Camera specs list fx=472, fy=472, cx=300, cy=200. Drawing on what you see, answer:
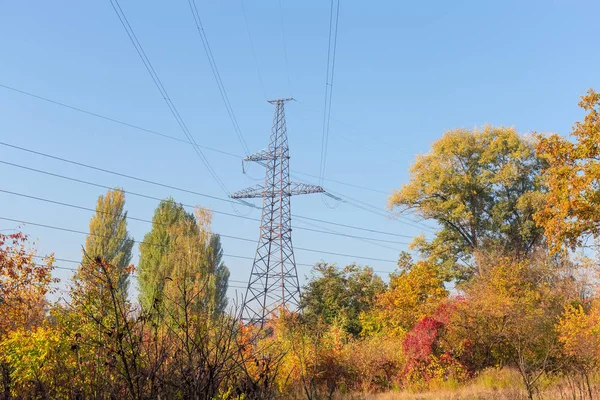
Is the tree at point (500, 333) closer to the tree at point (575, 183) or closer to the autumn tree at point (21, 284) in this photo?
the tree at point (575, 183)

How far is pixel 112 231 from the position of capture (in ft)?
107

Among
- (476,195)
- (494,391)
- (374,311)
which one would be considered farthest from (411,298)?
(476,195)

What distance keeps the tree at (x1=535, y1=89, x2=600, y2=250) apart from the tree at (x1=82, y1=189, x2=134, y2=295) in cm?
2662

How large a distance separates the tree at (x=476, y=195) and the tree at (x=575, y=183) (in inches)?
558

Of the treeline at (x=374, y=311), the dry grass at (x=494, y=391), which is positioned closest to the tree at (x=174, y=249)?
the treeline at (x=374, y=311)

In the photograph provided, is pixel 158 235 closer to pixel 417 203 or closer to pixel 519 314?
pixel 417 203

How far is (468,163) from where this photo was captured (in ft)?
100

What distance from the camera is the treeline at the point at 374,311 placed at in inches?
145

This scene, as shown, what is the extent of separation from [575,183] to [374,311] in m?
11.5

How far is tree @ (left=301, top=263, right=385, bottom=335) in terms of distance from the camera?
83.0 feet

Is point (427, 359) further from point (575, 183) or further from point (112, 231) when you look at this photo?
point (112, 231)

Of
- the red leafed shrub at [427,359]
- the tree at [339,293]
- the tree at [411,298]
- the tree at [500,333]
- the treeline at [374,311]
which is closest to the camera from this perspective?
the treeline at [374,311]

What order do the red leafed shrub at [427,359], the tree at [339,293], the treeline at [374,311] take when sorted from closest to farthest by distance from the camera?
the treeline at [374,311] < the red leafed shrub at [427,359] < the tree at [339,293]

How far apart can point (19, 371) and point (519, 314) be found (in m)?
15.2
